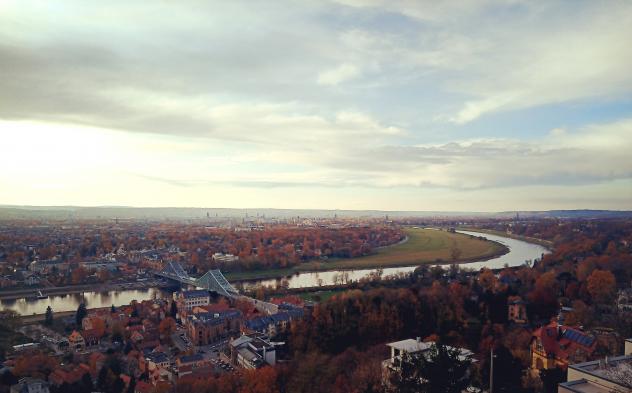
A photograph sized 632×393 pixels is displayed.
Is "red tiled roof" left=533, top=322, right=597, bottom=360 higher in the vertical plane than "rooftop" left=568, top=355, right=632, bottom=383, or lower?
lower

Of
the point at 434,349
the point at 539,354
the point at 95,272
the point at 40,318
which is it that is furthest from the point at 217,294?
the point at 434,349

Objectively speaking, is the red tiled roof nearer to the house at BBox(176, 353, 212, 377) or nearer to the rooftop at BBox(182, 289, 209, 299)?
the house at BBox(176, 353, 212, 377)

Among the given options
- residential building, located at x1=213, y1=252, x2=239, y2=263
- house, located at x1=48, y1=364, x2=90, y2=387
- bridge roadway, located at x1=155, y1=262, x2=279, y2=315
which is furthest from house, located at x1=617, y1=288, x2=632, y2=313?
residential building, located at x1=213, y1=252, x2=239, y2=263

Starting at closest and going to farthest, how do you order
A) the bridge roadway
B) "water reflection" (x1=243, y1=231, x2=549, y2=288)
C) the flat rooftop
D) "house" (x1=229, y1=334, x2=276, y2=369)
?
1. the flat rooftop
2. "house" (x1=229, y1=334, x2=276, y2=369)
3. the bridge roadway
4. "water reflection" (x1=243, y1=231, x2=549, y2=288)

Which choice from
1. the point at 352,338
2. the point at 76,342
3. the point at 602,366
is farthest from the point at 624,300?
the point at 76,342

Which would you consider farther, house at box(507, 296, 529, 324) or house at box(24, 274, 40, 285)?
house at box(24, 274, 40, 285)

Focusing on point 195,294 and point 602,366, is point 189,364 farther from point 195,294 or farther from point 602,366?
point 195,294

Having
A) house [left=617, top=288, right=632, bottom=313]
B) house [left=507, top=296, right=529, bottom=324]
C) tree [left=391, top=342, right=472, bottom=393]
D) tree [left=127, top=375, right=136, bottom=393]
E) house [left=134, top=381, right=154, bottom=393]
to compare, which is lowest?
tree [left=127, top=375, right=136, bottom=393]
